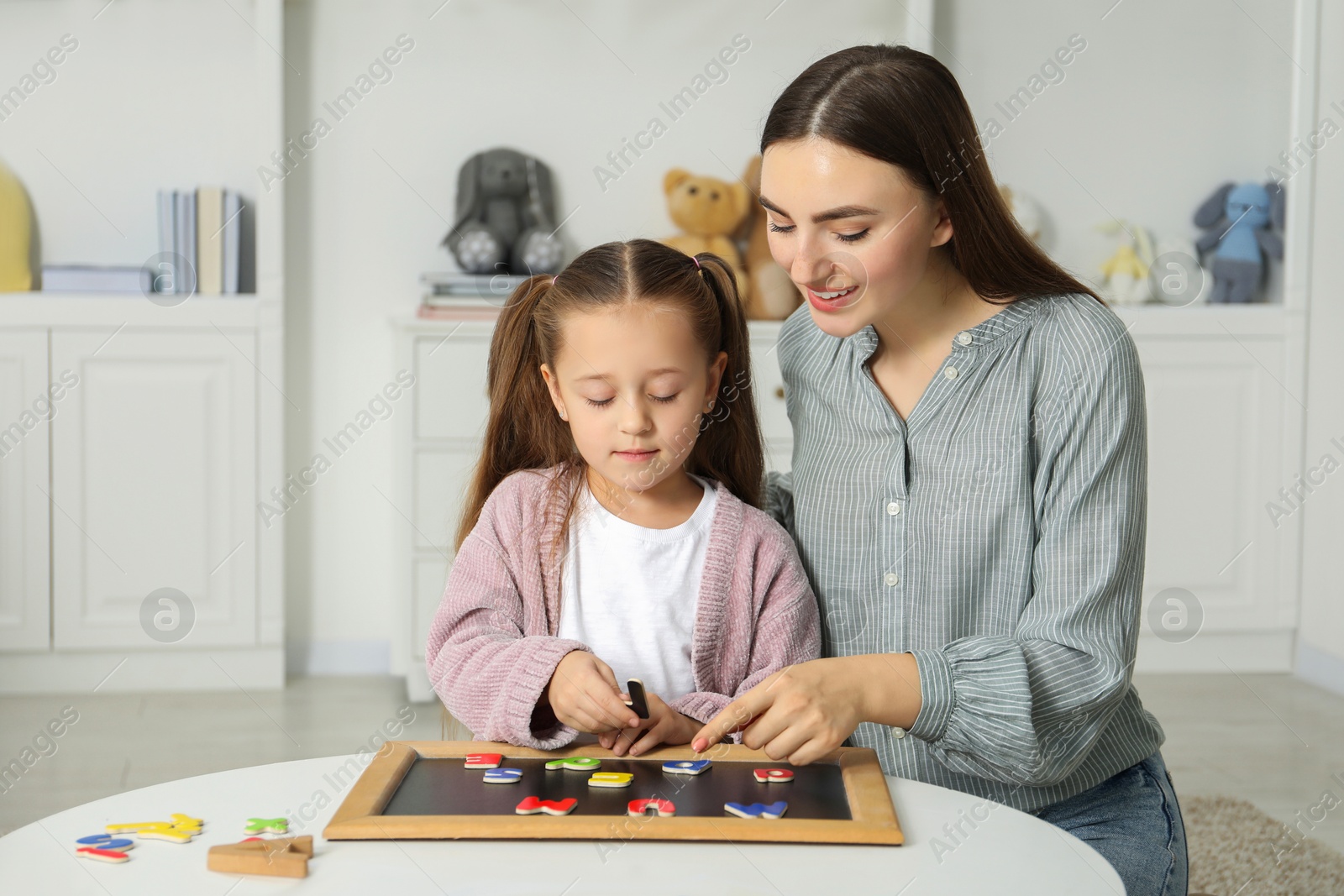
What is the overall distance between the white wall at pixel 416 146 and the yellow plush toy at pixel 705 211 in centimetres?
11

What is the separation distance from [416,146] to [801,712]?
2686mm

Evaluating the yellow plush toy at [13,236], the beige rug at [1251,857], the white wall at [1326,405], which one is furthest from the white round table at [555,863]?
the white wall at [1326,405]

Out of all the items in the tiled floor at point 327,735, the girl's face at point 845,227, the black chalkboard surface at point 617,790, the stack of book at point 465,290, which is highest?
the stack of book at point 465,290

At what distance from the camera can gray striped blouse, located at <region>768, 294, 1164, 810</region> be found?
3.55 ft

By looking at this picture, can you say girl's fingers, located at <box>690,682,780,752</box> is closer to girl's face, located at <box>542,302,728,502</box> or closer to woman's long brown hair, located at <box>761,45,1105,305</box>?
girl's face, located at <box>542,302,728,502</box>

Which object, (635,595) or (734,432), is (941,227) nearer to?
(734,432)

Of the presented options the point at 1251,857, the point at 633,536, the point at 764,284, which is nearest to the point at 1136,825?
the point at 633,536

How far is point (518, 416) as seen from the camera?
55.4 inches

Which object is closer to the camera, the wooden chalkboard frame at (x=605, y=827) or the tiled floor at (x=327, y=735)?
the wooden chalkboard frame at (x=605, y=827)

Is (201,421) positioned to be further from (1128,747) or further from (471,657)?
(1128,747)

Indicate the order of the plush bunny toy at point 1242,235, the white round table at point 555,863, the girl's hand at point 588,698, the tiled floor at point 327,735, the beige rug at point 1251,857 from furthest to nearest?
Answer: the plush bunny toy at point 1242,235 → the tiled floor at point 327,735 → the beige rug at point 1251,857 → the girl's hand at point 588,698 → the white round table at point 555,863

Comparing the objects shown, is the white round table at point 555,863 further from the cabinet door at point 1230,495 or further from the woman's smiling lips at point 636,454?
the cabinet door at point 1230,495

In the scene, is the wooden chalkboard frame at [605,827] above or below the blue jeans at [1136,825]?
above

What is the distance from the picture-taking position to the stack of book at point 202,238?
3.14m
